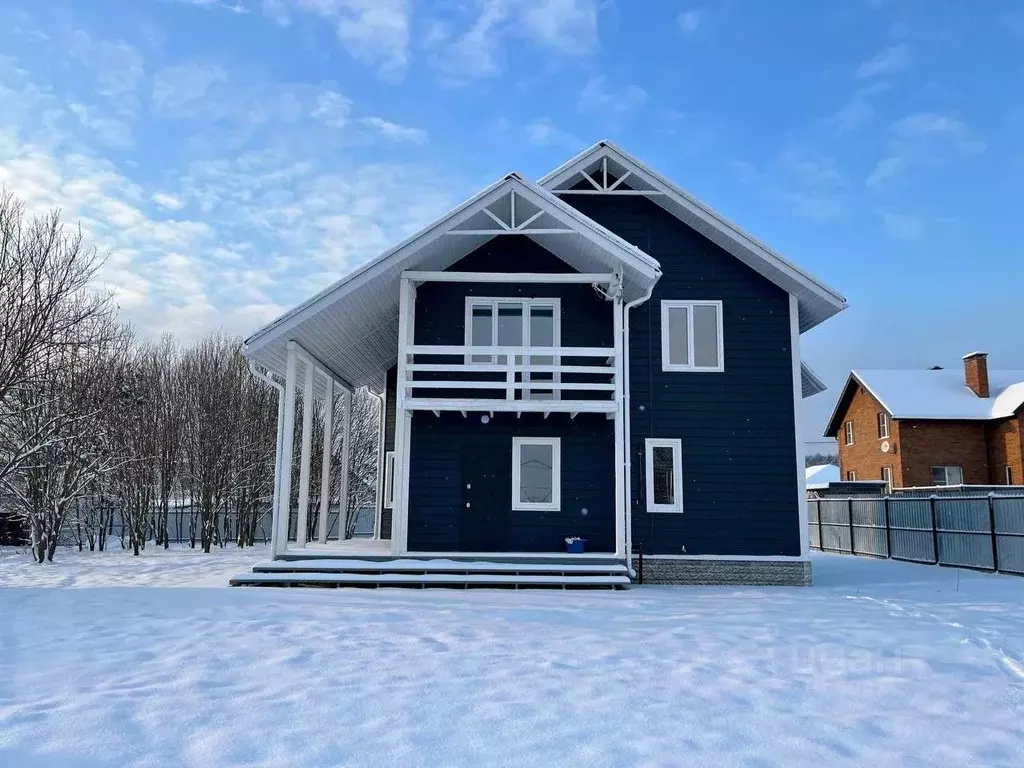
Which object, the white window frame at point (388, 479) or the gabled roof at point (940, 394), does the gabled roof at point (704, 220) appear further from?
the gabled roof at point (940, 394)

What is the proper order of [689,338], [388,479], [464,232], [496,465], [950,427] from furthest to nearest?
[950,427], [388,479], [689,338], [496,465], [464,232]

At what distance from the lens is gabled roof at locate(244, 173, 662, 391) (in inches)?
491

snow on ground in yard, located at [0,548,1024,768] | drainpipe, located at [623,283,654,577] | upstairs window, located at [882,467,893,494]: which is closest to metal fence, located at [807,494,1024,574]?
snow on ground in yard, located at [0,548,1024,768]

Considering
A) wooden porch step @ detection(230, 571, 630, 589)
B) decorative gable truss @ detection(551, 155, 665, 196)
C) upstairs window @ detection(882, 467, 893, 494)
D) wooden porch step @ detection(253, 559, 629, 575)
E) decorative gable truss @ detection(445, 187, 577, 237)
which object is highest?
decorative gable truss @ detection(551, 155, 665, 196)

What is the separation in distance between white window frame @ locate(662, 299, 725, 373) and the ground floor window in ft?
68.4

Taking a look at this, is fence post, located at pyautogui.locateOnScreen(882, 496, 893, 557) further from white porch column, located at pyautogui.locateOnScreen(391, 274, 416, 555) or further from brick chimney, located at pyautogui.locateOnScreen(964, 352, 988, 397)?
brick chimney, located at pyautogui.locateOnScreen(964, 352, 988, 397)

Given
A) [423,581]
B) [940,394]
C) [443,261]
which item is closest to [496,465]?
[423,581]

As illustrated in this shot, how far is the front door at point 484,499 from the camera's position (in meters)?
13.8

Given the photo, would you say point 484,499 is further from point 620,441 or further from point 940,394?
point 940,394

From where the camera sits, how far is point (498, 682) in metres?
6.05

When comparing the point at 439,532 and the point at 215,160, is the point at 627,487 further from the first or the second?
the point at 215,160

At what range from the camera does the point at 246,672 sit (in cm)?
622

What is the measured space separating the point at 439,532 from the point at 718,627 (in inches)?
249

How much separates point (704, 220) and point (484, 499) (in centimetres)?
659
